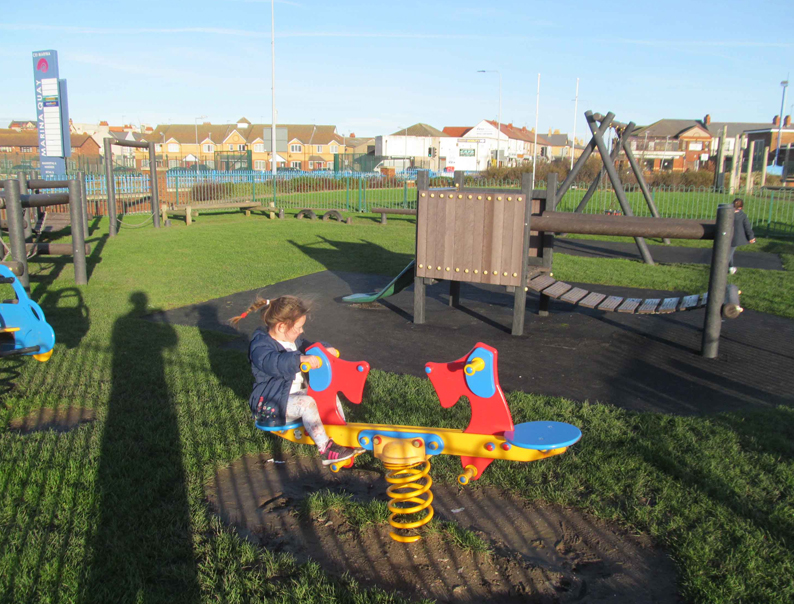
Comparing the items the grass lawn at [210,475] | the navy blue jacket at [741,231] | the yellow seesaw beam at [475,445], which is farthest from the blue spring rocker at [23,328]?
the navy blue jacket at [741,231]

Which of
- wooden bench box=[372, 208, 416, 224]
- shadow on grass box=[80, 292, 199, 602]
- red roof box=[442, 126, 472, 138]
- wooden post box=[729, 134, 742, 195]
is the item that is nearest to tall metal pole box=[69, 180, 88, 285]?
shadow on grass box=[80, 292, 199, 602]

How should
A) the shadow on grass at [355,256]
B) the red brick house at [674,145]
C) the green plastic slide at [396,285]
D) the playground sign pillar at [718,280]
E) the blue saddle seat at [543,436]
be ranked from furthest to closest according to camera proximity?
the red brick house at [674,145] < the shadow on grass at [355,256] < the green plastic slide at [396,285] < the playground sign pillar at [718,280] < the blue saddle seat at [543,436]

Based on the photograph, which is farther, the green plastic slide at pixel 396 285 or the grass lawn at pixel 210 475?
the green plastic slide at pixel 396 285

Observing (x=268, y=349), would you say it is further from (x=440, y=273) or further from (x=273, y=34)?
(x=273, y=34)

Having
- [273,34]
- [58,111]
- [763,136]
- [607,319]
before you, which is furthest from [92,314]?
[763,136]

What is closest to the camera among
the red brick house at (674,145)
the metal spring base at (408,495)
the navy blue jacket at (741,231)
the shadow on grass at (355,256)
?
the metal spring base at (408,495)

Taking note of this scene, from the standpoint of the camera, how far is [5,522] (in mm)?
3172

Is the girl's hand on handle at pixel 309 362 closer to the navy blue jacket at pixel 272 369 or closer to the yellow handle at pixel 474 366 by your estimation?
the navy blue jacket at pixel 272 369

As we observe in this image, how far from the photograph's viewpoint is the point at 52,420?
4.54 metres

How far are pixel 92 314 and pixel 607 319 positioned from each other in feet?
20.1

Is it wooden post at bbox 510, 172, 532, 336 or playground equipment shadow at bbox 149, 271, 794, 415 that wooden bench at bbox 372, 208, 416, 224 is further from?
wooden post at bbox 510, 172, 532, 336

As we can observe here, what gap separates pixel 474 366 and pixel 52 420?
318 cm

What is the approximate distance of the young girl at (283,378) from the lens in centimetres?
362

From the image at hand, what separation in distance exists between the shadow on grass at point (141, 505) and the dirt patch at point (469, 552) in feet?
0.98
